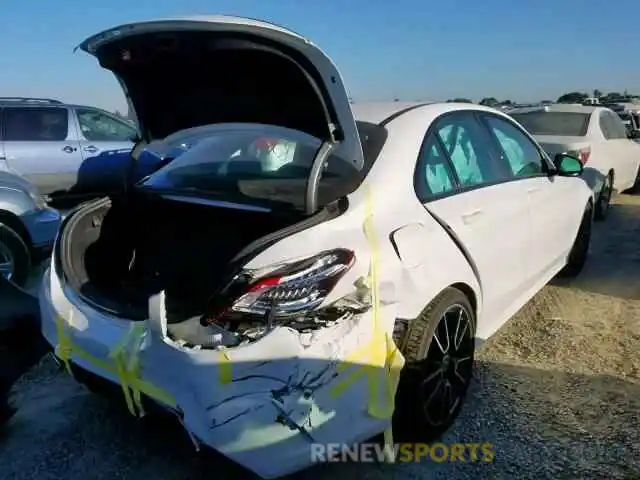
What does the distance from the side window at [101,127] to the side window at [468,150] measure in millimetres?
6605

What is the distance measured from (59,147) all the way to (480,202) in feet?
23.3

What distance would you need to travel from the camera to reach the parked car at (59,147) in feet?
25.9

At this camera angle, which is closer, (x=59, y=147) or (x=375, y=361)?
(x=375, y=361)

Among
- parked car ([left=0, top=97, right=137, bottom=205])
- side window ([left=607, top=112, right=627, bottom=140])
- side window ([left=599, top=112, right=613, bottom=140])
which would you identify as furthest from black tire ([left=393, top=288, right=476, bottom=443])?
side window ([left=607, top=112, right=627, bottom=140])

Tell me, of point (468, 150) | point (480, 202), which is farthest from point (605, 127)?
point (480, 202)

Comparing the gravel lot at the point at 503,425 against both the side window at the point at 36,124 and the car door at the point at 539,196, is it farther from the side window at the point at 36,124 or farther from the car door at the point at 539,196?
the side window at the point at 36,124

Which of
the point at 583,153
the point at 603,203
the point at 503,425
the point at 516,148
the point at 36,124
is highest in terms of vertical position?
the point at 516,148

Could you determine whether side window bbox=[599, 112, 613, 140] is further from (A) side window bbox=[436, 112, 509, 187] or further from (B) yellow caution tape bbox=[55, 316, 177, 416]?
(B) yellow caution tape bbox=[55, 316, 177, 416]

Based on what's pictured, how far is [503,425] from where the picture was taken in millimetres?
2834

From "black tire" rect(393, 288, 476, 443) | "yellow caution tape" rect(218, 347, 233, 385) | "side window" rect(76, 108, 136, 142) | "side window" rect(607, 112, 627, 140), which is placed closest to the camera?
"yellow caution tape" rect(218, 347, 233, 385)

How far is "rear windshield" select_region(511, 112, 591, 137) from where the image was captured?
7660 mm

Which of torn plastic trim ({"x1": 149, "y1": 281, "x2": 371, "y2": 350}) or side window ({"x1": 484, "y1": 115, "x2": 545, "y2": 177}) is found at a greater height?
side window ({"x1": 484, "y1": 115, "x2": 545, "y2": 177})

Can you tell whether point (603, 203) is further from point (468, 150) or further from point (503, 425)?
point (503, 425)

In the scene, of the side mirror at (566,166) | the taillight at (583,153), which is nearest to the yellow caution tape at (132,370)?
the side mirror at (566,166)
